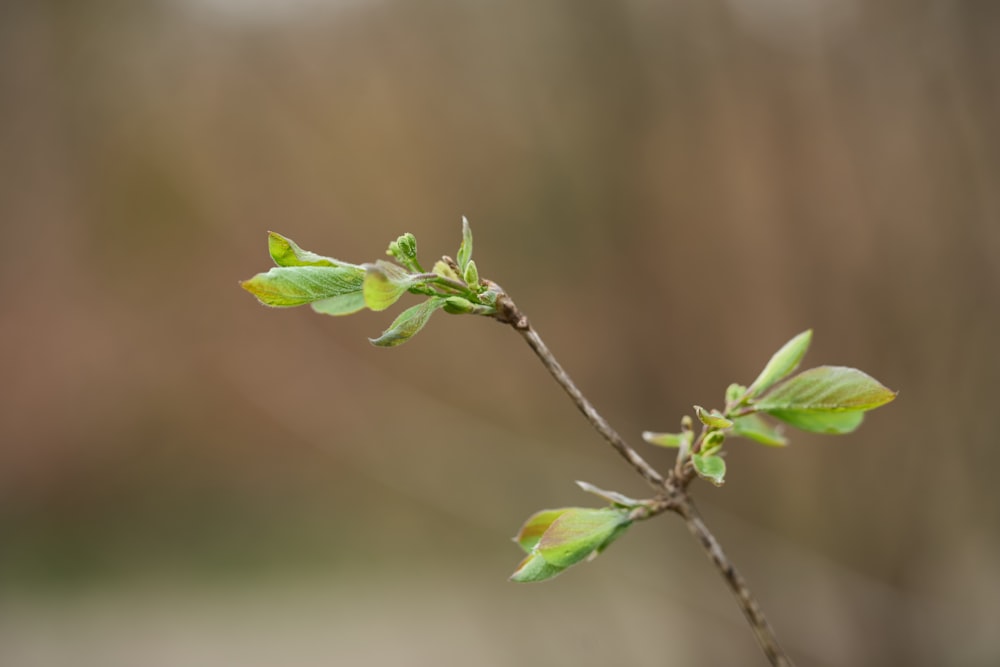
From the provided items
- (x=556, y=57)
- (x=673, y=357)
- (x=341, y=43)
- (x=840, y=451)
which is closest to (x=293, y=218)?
(x=341, y=43)

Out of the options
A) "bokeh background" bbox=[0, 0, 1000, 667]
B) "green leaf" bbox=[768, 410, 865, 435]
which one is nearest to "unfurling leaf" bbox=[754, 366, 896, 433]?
"green leaf" bbox=[768, 410, 865, 435]

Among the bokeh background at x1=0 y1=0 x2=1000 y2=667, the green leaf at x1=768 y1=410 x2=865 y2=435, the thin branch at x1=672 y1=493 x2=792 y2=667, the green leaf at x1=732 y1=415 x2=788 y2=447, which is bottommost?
the thin branch at x1=672 y1=493 x2=792 y2=667

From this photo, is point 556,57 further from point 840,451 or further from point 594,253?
point 840,451

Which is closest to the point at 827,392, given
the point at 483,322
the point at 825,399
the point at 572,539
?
the point at 825,399

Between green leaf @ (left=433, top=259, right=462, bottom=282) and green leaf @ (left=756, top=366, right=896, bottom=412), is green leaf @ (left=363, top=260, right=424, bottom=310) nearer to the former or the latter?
green leaf @ (left=433, top=259, right=462, bottom=282)

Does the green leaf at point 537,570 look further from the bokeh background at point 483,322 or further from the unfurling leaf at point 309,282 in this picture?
the bokeh background at point 483,322

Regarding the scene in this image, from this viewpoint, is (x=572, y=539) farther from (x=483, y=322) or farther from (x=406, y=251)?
(x=483, y=322)
